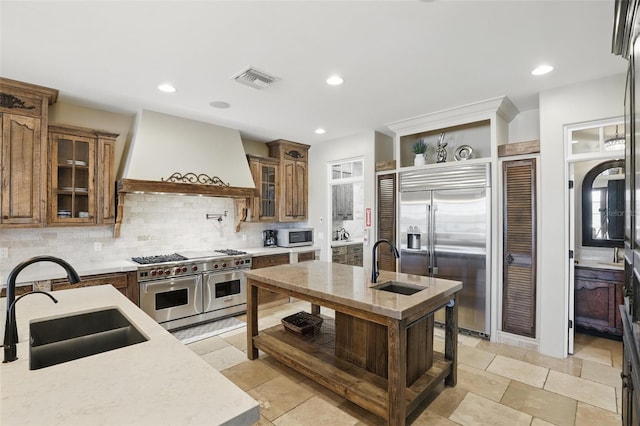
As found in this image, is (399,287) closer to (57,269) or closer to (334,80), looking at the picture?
(334,80)

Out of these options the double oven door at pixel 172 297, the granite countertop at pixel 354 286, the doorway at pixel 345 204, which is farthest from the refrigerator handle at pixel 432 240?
the double oven door at pixel 172 297

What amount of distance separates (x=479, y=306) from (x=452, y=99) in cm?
251

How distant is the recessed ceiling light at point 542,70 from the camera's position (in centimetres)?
289

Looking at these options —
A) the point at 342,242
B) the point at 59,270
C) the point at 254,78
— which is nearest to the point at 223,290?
the point at 59,270

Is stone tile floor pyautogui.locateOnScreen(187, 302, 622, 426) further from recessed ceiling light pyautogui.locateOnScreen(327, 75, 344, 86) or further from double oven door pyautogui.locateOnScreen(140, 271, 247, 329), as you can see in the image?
recessed ceiling light pyautogui.locateOnScreen(327, 75, 344, 86)

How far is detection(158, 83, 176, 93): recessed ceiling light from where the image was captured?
10.7ft

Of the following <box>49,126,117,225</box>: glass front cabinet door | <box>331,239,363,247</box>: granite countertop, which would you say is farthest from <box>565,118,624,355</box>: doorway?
<box>49,126,117,225</box>: glass front cabinet door

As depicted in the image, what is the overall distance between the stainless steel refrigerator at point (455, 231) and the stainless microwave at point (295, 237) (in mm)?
1893

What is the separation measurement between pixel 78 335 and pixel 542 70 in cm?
417

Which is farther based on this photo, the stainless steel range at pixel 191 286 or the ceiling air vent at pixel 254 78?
the stainless steel range at pixel 191 286

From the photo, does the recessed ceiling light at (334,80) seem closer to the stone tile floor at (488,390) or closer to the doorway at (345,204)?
the doorway at (345,204)

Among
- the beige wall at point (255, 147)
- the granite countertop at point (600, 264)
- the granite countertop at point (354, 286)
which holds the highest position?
the beige wall at point (255, 147)

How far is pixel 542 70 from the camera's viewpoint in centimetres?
295

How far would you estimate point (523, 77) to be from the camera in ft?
10.2
